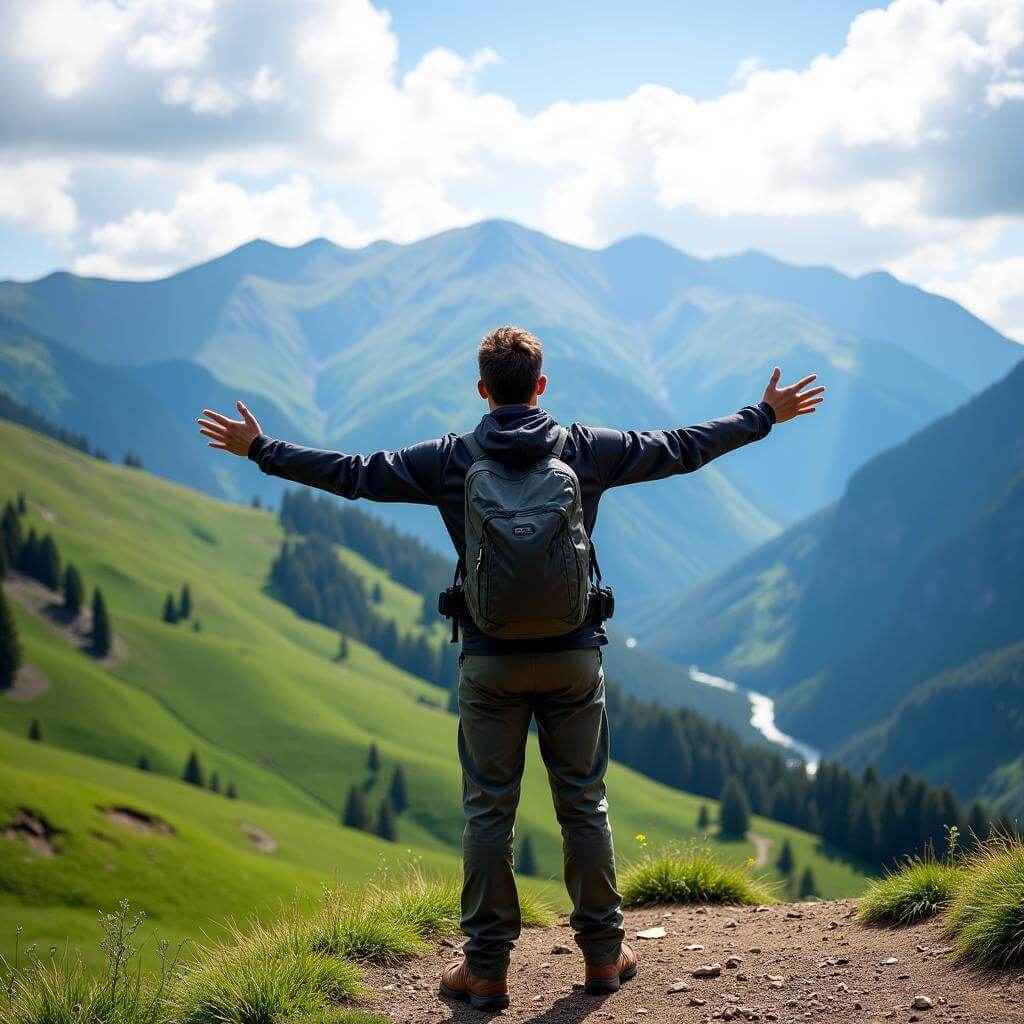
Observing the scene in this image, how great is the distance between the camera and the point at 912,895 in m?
10.6

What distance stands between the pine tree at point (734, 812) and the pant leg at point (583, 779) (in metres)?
165

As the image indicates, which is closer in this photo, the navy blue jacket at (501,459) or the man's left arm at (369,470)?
the navy blue jacket at (501,459)

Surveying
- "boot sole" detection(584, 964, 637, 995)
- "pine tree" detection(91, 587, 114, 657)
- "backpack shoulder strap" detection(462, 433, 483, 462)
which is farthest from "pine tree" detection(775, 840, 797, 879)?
"backpack shoulder strap" detection(462, 433, 483, 462)

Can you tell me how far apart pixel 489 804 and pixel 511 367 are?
346 centimetres

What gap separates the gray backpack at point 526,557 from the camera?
7.78 metres

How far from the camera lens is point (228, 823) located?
114 metres

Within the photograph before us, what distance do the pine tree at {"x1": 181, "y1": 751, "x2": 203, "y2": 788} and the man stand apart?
457ft

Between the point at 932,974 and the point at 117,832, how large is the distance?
256 feet

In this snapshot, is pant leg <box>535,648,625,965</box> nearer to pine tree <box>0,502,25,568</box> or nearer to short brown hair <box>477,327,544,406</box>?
short brown hair <box>477,327,544,406</box>

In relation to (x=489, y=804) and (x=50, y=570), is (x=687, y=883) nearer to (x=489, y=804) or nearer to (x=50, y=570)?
(x=489, y=804)

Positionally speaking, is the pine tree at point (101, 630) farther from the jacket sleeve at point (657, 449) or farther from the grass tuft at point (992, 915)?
the grass tuft at point (992, 915)

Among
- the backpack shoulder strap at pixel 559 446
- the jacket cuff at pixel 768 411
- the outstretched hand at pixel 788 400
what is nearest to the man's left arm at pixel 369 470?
the backpack shoulder strap at pixel 559 446

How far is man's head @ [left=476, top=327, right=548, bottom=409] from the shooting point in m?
8.48

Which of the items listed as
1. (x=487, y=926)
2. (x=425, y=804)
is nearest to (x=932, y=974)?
(x=487, y=926)
